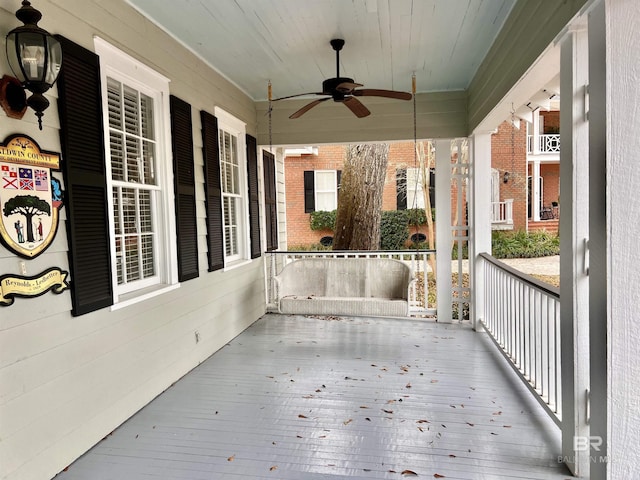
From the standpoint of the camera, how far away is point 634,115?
1.38m

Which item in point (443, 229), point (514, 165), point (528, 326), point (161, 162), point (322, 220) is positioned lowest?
point (528, 326)

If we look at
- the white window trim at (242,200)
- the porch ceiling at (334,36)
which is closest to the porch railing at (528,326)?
the porch ceiling at (334,36)

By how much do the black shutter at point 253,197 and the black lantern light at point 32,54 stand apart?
10.7ft

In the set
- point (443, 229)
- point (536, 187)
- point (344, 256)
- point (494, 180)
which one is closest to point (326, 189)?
point (494, 180)

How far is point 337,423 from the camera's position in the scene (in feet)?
9.28

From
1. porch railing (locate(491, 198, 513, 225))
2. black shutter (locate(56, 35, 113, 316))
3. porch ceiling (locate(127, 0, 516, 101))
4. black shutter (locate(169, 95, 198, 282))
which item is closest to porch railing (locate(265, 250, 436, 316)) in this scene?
black shutter (locate(169, 95, 198, 282))

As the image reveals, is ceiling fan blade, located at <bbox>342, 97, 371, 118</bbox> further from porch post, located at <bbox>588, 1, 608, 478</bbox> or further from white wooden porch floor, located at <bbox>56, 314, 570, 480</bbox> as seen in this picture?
white wooden porch floor, located at <bbox>56, 314, 570, 480</bbox>

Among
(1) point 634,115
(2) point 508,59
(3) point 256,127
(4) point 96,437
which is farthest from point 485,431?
(3) point 256,127

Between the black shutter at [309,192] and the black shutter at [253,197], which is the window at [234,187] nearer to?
the black shutter at [253,197]

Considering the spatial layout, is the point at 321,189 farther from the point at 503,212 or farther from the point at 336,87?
the point at 336,87

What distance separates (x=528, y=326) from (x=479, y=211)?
200cm

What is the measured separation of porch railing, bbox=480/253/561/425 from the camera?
2.83 m

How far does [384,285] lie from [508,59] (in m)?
2.81

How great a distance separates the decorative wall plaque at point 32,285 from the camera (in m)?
2.01
